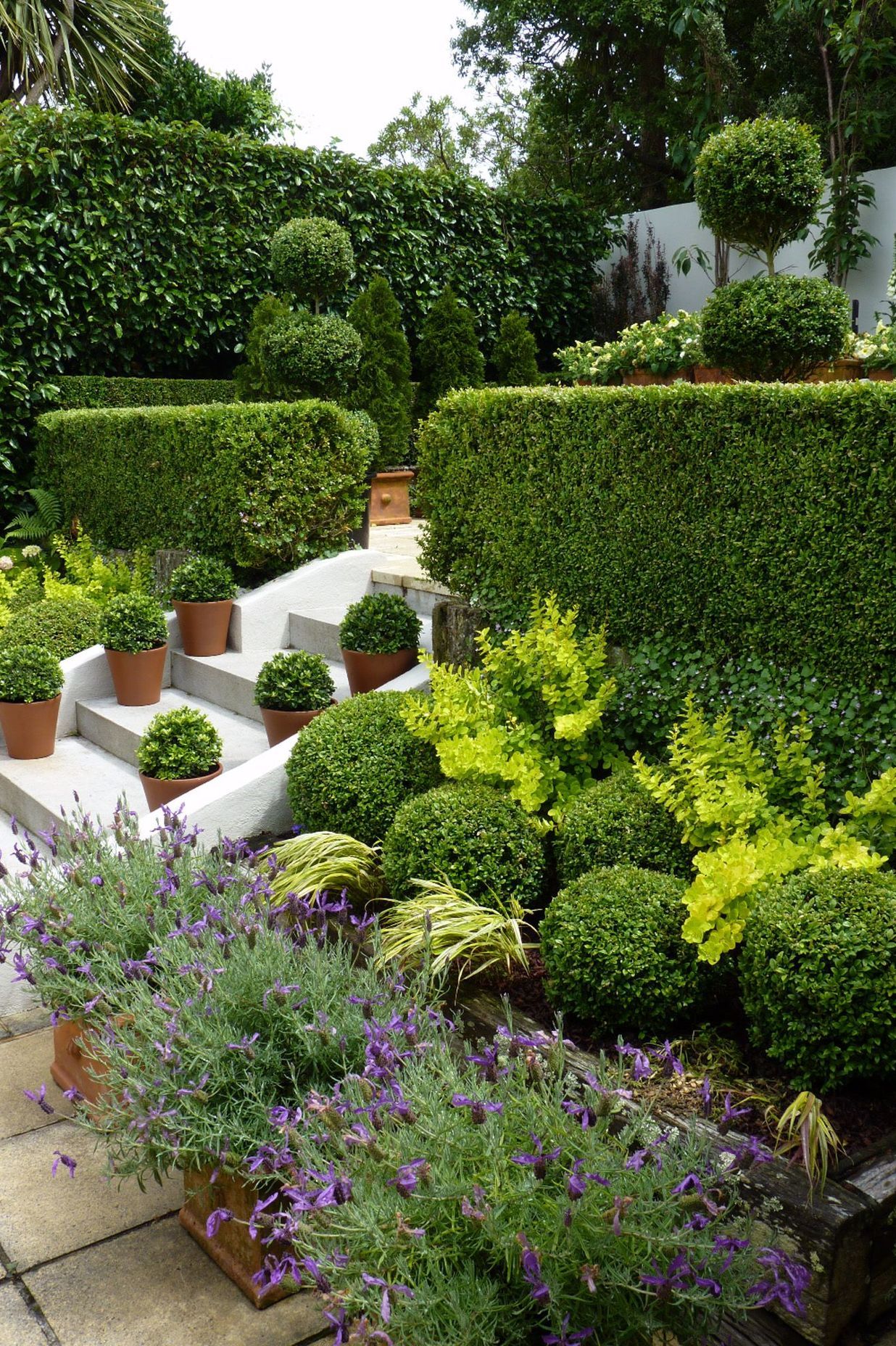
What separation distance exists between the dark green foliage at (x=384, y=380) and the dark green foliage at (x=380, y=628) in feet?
12.4

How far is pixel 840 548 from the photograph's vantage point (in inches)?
141

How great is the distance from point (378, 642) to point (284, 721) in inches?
25.9

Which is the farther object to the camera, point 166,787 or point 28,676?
point 28,676

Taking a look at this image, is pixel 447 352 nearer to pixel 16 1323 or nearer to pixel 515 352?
pixel 515 352

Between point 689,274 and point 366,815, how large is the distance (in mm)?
10858

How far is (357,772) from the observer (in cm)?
432

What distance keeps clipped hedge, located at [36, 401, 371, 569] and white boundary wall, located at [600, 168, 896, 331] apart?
16.5ft

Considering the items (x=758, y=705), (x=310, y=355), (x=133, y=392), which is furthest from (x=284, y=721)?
(x=133, y=392)

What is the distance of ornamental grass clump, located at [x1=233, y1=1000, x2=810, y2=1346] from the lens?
6.07 feet

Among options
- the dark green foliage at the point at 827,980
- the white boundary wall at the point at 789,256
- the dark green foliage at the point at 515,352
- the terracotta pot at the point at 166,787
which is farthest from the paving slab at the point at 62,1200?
the white boundary wall at the point at 789,256

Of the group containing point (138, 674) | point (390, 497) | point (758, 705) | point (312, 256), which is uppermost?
point (312, 256)

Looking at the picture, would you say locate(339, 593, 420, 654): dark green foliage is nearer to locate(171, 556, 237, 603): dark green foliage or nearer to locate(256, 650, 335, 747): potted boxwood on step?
locate(256, 650, 335, 747): potted boxwood on step

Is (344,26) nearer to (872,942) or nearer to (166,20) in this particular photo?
(166,20)

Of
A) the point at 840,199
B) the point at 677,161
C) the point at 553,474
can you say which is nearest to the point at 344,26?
the point at 677,161
